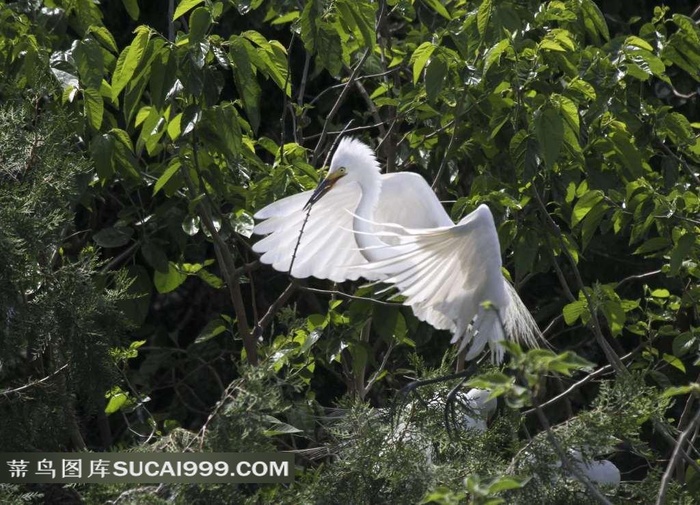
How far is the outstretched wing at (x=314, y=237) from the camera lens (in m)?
2.83

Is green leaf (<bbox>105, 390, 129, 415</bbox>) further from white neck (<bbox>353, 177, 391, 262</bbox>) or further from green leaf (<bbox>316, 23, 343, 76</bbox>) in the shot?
green leaf (<bbox>316, 23, 343, 76</bbox>)

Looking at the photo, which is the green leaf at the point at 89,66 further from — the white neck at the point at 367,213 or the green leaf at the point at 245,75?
the white neck at the point at 367,213

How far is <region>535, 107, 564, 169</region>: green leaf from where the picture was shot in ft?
8.16

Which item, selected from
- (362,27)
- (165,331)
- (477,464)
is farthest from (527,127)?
(165,331)

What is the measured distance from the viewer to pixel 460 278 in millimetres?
2713

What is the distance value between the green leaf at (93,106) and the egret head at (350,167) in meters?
0.57

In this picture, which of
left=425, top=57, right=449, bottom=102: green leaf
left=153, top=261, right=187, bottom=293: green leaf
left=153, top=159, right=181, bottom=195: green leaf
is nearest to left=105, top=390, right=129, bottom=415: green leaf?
left=153, top=261, right=187, bottom=293: green leaf

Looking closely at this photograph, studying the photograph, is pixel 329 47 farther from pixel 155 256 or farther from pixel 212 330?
pixel 212 330

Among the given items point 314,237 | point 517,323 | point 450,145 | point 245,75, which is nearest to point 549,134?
point 450,145

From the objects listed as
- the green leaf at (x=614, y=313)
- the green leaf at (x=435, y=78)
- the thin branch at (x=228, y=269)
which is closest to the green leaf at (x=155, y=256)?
the thin branch at (x=228, y=269)

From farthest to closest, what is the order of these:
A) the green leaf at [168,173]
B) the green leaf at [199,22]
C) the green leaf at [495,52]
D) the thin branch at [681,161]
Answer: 1. the thin branch at [681,161]
2. the green leaf at [168,173]
3. the green leaf at [495,52]
4. the green leaf at [199,22]

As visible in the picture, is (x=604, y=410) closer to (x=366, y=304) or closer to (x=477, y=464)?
(x=477, y=464)

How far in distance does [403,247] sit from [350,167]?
1.16 feet

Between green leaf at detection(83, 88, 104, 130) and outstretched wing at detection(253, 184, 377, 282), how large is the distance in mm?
440
